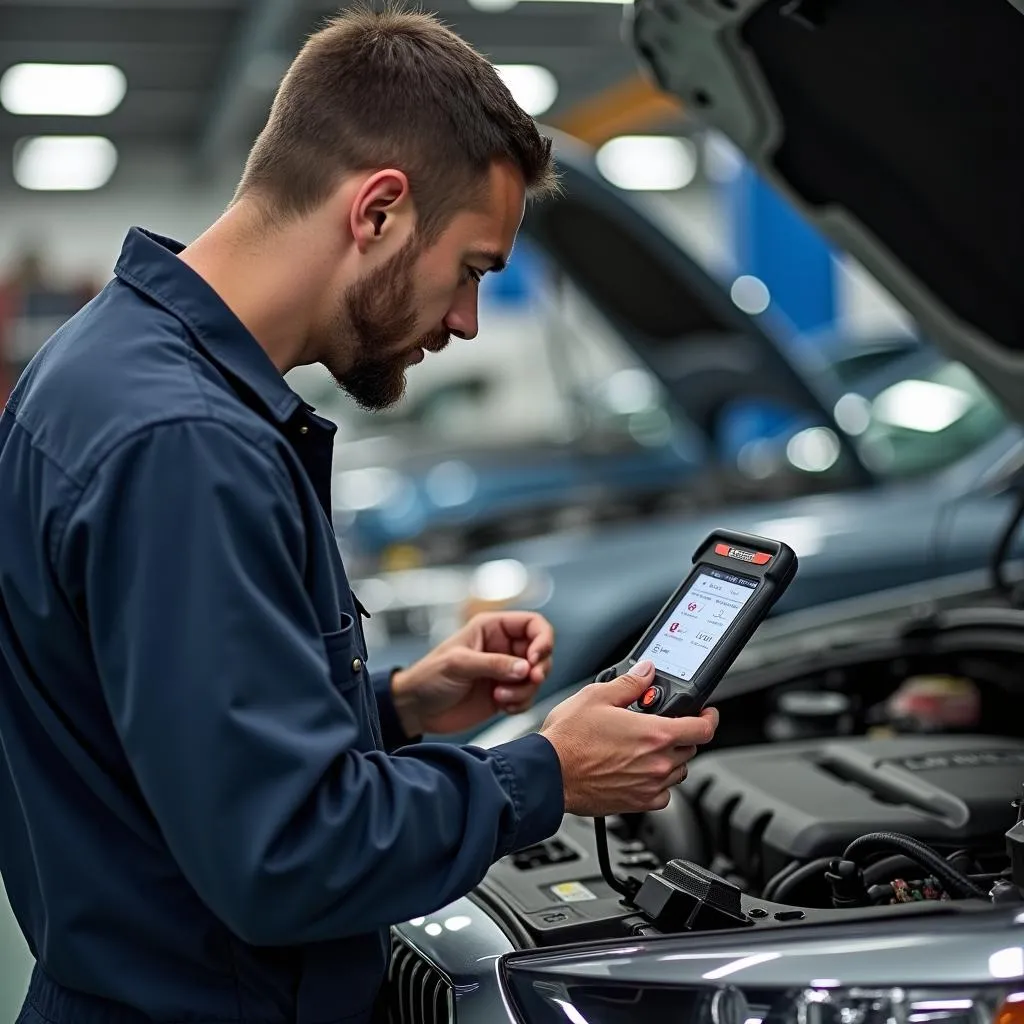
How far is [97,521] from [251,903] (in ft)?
1.08

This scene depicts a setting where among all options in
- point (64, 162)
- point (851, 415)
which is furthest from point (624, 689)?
point (64, 162)

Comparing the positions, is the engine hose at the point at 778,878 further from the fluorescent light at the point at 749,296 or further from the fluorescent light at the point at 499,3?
the fluorescent light at the point at 499,3

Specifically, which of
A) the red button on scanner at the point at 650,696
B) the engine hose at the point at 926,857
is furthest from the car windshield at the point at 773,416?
the red button on scanner at the point at 650,696

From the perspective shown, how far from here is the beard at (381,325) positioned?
51.8 inches

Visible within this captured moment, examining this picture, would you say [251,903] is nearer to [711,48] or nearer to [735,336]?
[711,48]

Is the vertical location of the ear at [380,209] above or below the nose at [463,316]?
above

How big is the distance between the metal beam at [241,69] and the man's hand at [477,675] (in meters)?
8.76

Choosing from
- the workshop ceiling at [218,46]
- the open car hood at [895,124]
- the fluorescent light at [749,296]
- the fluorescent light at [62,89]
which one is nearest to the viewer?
the open car hood at [895,124]

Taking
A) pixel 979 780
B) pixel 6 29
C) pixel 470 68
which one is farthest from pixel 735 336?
pixel 6 29

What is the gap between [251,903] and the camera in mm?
1113

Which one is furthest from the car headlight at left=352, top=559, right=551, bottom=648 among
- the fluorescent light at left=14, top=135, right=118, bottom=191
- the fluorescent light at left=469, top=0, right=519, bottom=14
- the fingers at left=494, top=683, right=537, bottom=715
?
the fluorescent light at left=14, top=135, right=118, bottom=191

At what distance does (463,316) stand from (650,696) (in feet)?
A: 1.44

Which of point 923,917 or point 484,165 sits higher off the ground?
point 484,165

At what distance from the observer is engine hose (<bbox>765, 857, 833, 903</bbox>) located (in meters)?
1.70
